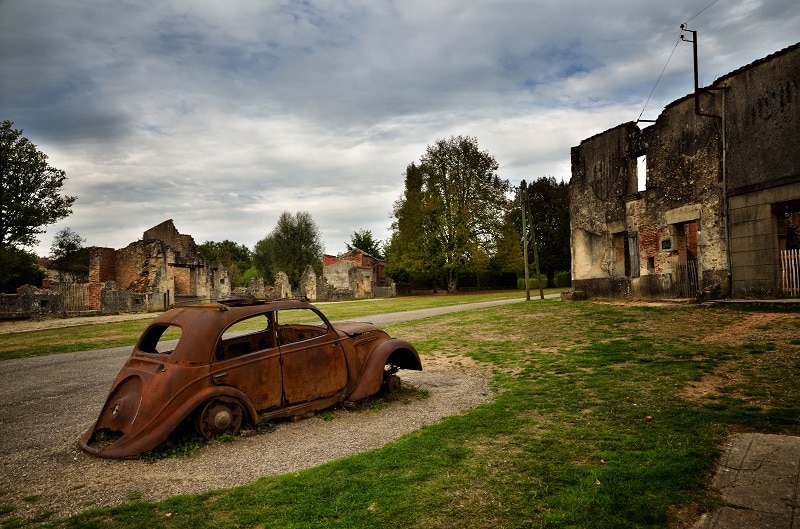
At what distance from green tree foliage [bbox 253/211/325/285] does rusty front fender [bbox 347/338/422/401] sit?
5815cm

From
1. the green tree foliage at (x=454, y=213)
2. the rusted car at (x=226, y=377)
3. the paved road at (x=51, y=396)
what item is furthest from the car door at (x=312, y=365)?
the green tree foliage at (x=454, y=213)

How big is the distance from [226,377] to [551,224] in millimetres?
50052

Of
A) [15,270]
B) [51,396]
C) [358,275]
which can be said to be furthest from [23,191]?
[51,396]

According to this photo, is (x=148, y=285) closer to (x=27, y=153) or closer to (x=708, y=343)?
(x=27, y=153)

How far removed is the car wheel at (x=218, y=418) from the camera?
5.08 meters

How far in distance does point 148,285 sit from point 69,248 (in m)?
27.5

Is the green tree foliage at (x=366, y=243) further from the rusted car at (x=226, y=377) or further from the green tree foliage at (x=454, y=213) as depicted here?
the rusted car at (x=226, y=377)

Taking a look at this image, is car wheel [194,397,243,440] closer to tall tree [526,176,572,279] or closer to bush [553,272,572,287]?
bush [553,272,572,287]

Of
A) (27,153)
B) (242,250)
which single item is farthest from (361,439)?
(242,250)

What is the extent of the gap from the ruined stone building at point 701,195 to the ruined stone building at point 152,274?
2556 cm

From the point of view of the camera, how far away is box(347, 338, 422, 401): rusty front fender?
6.32 meters

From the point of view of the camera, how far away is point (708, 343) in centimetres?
875

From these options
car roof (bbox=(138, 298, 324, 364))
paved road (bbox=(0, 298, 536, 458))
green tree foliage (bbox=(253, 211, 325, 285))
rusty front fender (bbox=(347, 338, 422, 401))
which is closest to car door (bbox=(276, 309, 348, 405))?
rusty front fender (bbox=(347, 338, 422, 401))

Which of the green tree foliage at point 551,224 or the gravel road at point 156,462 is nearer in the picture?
the gravel road at point 156,462
